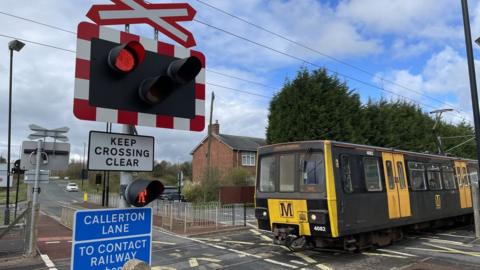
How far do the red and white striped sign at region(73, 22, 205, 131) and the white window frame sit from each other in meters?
45.9

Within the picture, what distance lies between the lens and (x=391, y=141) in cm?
2673

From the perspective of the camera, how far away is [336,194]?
34.6ft

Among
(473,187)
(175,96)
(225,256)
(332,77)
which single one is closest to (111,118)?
(175,96)

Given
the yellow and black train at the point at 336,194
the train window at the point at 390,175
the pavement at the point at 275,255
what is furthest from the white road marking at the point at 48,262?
the train window at the point at 390,175

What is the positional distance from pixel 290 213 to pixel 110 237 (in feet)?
26.9

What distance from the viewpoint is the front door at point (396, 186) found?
12.5 meters

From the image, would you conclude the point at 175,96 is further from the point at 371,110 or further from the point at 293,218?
the point at 371,110

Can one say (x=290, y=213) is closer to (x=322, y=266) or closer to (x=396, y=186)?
Answer: (x=322, y=266)

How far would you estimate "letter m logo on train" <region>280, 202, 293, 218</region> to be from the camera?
36.6 feet

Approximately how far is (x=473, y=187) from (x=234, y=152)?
114ft

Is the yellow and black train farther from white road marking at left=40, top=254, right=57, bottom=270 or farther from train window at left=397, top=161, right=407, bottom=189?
white road marking at left=40, top=254, right=57, bottom=270

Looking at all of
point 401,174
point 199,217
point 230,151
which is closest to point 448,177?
point 401,174

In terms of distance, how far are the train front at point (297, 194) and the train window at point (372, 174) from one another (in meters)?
1.73

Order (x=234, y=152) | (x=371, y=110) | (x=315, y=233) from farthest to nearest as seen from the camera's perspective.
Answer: (x=234, y=152), (x=371, y=110), (x=315, y=233)
